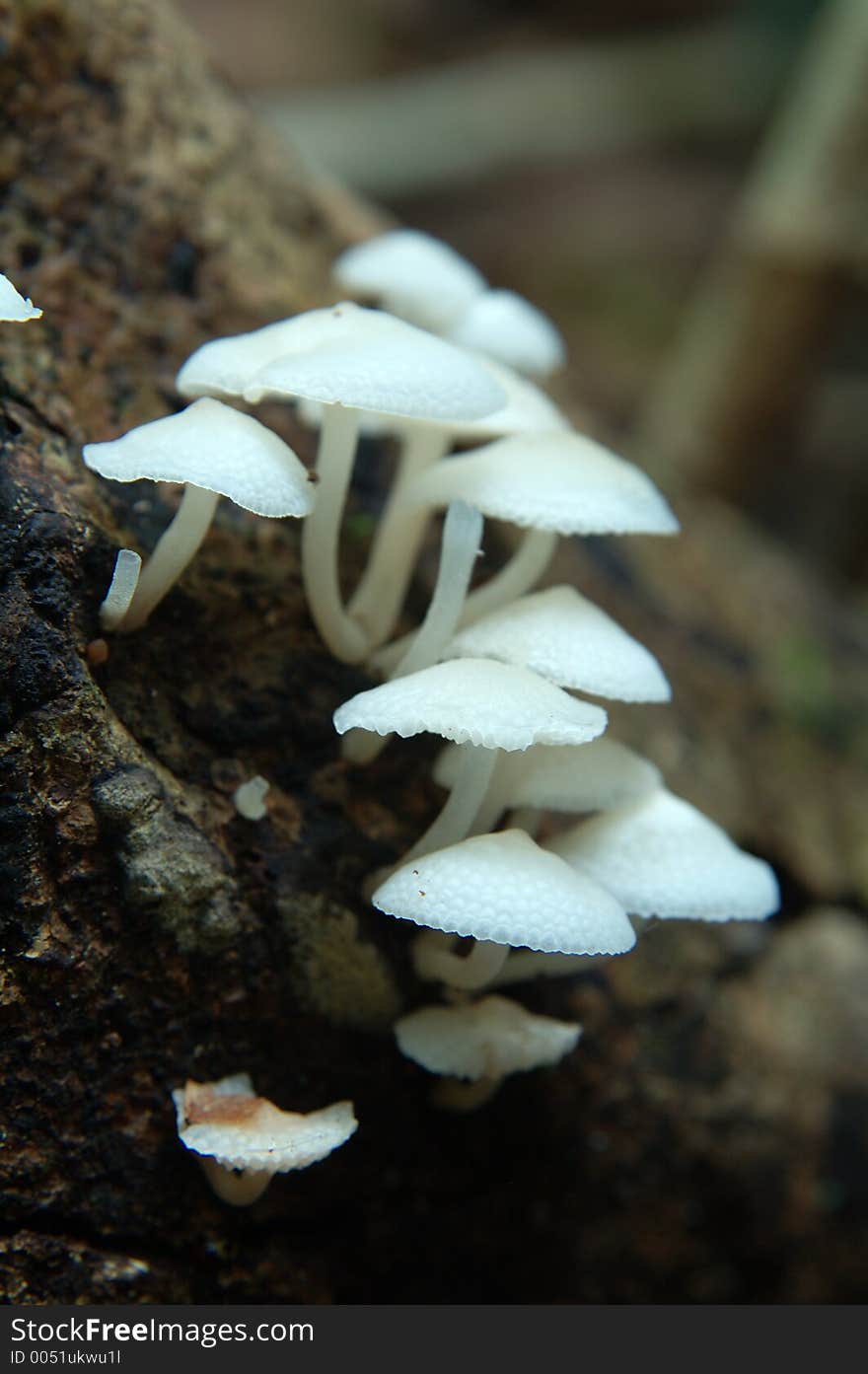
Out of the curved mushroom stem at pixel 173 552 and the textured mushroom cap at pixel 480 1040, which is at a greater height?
the curved mushroom stem at pixel 173 552

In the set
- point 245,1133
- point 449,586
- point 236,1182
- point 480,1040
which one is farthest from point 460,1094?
point 449,586

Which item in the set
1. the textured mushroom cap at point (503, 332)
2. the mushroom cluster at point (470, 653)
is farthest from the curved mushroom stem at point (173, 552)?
the textured mushroom cap at point (503, 332)

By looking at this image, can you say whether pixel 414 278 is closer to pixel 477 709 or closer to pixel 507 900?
pixel 477 709

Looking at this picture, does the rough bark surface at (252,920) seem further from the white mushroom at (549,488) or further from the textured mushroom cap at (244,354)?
the white mushroom at (549,488)

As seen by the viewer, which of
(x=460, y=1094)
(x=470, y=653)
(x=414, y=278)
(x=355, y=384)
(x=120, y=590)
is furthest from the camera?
(x=414, y=278)

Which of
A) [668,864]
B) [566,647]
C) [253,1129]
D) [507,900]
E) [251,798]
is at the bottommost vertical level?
[253,1129]

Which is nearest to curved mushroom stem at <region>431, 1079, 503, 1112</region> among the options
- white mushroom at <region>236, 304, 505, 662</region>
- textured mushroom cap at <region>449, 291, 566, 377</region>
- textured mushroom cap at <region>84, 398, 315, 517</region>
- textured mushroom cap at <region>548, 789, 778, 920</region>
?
textured mushroom cap at <region>548, 789, 778, 920</region>
